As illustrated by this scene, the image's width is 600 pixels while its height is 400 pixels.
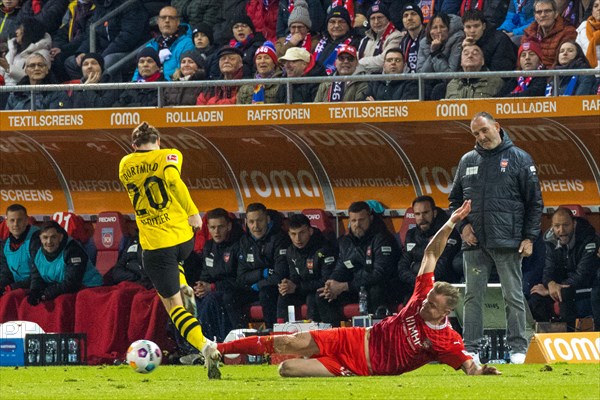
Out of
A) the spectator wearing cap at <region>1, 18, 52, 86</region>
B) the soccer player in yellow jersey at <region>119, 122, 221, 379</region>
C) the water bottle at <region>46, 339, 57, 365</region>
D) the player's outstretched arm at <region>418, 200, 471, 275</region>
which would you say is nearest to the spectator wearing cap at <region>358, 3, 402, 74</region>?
the water bottle at <region>46, 339, 57, 365</region>

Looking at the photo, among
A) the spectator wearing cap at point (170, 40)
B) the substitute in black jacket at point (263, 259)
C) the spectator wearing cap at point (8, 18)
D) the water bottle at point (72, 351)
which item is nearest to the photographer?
the water bottle at point (72, 351)

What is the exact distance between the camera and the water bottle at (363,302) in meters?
14.9

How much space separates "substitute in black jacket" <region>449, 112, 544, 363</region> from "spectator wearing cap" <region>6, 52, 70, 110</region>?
18.9 ft

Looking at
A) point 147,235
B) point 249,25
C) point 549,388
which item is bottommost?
point 549,388

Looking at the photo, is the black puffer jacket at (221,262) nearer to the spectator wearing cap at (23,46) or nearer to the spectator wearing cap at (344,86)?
the spectator wearing cap at (344,86)

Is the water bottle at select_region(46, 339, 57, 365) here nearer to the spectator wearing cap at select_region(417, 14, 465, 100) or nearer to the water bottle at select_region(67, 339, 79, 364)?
the water bottle at select_region(67, 339, 79, 364)

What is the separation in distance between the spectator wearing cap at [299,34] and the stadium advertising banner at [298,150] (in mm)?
1448

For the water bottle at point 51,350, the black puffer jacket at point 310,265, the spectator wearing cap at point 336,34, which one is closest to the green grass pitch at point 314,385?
the water bottle at point 51,350

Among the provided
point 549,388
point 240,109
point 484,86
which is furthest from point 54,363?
point 549,388

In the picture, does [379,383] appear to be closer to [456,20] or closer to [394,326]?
[394,326]

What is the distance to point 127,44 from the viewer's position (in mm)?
19531

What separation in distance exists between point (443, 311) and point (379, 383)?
0.65 meters

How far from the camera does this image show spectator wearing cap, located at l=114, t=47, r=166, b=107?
53.6 ft

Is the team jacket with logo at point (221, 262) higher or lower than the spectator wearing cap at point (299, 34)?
lower
